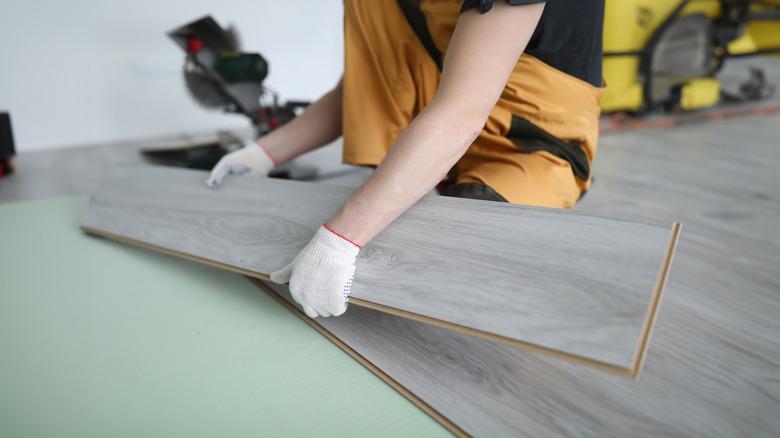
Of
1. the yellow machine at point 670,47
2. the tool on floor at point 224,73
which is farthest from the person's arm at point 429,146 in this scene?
the yellow machine at point 670,47

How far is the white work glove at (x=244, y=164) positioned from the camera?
1.54m

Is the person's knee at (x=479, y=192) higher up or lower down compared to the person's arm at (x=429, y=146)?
lower down

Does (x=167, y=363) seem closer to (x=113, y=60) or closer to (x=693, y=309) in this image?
(x=693, y=309)

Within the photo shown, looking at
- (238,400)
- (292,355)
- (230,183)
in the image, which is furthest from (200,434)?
(230,183)

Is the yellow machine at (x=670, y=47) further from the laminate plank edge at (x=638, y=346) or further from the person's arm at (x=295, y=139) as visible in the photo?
the laminate plank edge at (x=638, y=346)

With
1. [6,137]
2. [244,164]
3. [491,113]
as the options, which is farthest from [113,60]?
[491,113]

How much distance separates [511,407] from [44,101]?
132 inches

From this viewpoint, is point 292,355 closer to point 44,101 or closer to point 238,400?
point 238,400

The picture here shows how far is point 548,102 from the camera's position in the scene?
1.28m

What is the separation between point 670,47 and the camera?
3303mm

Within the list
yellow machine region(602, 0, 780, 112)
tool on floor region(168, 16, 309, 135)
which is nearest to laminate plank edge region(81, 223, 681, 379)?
tool on floor region(168, 16, 309, 135)

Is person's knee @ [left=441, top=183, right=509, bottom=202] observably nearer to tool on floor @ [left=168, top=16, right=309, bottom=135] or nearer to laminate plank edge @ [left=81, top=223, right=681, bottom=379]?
laminate plank edge @ [left=81, top=223, right=681, bottom=379]

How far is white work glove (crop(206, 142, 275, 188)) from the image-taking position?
1537 mm

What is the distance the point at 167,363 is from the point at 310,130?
842 millimetres
